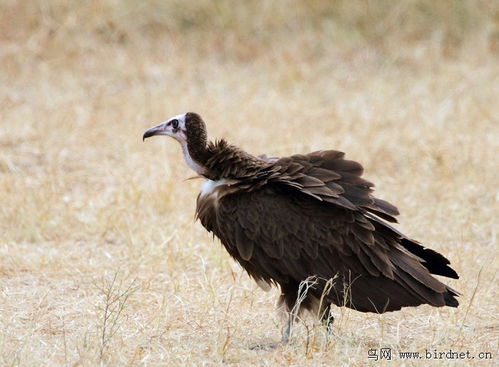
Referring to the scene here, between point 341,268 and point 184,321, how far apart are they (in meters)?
0.85

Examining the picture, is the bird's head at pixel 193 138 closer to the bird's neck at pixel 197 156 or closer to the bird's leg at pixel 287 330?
the bird's neck at pixel 197 156

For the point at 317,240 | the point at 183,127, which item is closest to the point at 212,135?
the point at 183,127

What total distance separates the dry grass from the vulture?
0.20 metres

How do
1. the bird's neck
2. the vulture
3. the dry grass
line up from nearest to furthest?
the vulture → the dry grass → the bird's neck

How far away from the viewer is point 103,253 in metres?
6.18

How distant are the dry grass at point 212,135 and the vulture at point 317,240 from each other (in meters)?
0.20

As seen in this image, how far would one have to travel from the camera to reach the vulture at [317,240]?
4.51 metres

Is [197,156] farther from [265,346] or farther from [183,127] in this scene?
[265,346]

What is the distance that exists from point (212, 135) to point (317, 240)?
459 centimetres

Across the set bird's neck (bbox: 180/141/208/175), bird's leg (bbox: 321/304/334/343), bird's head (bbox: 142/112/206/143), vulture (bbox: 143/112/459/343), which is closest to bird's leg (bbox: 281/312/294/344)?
vulture (bbox: 143/112/459/343)

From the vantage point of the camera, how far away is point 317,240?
4.55 meters

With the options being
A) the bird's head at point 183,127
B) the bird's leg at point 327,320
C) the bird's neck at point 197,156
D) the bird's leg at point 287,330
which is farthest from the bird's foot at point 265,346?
the bird's head at point 183,127

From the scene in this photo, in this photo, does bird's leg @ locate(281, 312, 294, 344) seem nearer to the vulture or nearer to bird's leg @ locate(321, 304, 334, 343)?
the vulture

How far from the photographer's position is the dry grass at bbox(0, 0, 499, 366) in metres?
4.71
